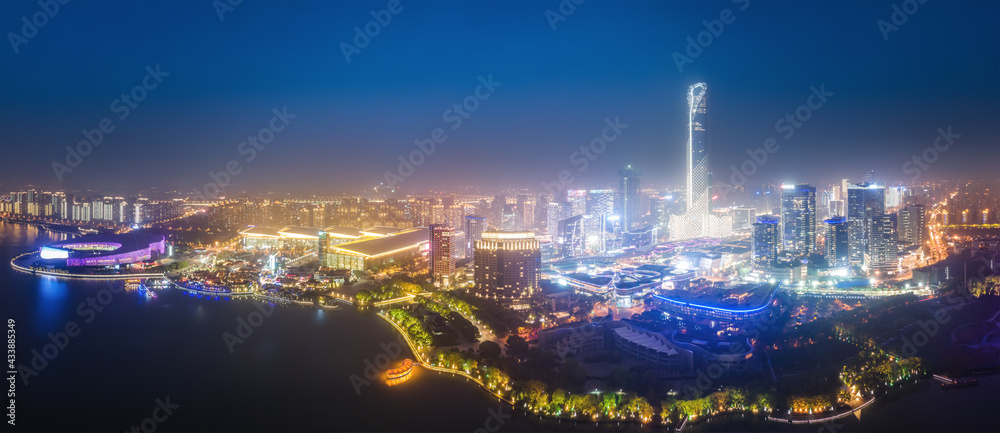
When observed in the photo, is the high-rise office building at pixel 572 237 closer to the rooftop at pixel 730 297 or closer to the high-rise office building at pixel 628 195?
the high-rise office building at pixel 628 195

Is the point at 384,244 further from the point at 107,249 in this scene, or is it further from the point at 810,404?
the point at 810,404

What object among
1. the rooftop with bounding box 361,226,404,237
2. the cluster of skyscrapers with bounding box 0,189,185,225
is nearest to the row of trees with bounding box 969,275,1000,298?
the rooftop with bounding box 361,226,404,237

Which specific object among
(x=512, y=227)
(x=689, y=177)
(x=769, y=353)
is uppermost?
(x=689, y=177)

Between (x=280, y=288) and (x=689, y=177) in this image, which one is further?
(x=689, y=177)

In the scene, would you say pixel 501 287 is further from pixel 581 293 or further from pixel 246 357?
pixel 246 357

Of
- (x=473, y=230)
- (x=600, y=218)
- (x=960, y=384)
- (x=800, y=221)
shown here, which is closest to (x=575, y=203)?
(x=600, y=218)

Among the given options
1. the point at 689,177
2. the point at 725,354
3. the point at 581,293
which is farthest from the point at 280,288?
the point at 689,177
